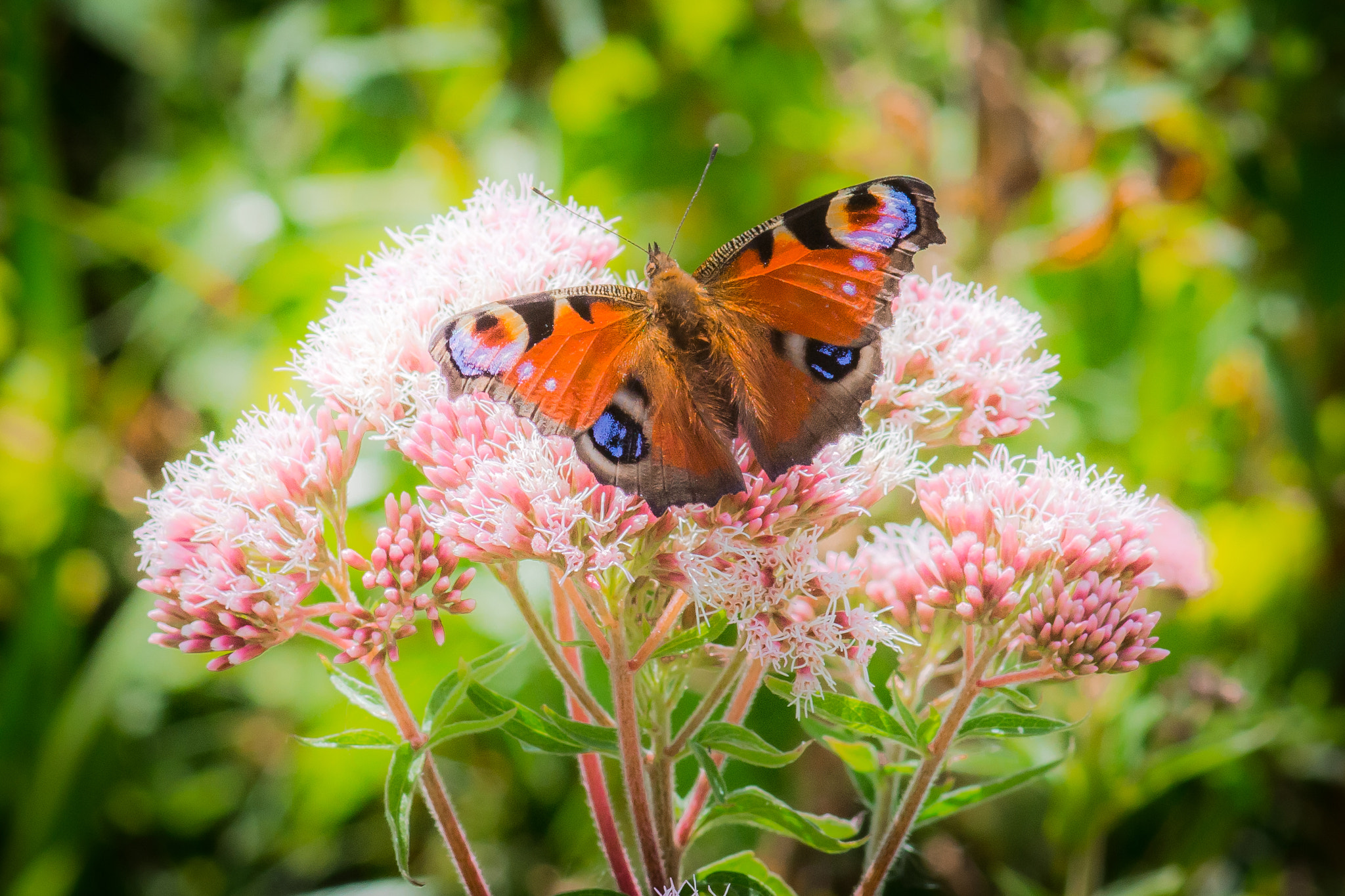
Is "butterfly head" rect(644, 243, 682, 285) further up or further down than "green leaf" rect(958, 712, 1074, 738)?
further up

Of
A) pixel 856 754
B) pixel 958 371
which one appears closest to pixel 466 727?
pixel 856 754

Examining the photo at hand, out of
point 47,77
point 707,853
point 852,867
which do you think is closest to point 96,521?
point 47,77

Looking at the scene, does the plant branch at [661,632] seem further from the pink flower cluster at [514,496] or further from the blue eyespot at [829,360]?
the blue eyespot at [829,360]

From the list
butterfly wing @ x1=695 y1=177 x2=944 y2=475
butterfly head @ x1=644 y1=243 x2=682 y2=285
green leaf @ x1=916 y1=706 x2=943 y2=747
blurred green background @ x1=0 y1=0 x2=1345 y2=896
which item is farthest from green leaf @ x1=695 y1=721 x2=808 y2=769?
blurred green background @ x1=0 y1=0 x2=1345 y2=896

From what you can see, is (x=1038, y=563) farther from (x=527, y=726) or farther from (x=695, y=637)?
(x=527, y=726)

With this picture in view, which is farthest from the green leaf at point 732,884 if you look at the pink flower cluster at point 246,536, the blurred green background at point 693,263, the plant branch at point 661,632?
the blurred green background at point 693,263

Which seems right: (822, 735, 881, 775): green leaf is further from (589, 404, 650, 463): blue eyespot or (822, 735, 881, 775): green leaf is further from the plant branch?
(589, 404, 650, 463): blue eyespot
